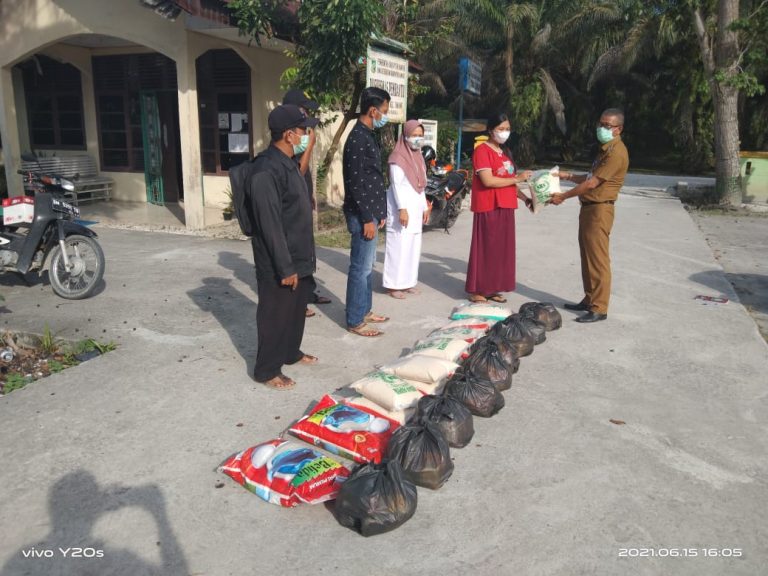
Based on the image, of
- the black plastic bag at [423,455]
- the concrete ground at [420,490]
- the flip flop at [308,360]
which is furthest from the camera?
the flip flop at [308,360]

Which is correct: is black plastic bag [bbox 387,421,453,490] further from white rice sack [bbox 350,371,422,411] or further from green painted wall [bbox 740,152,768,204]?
green painted wall [bbox 740,152,768,204]

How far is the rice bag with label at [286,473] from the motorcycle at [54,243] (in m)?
3.73

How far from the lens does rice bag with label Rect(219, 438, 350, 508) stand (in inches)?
115

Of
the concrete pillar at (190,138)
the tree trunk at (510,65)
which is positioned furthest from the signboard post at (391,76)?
the tree trunk at (510,65)

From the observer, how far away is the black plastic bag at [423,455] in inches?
120

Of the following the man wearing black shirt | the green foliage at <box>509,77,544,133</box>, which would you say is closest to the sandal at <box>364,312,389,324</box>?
the man wearing black shirt

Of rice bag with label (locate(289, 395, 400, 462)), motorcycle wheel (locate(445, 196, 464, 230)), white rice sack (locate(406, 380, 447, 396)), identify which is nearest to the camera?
rice bag with label (locate(289, 395, 400, 462))

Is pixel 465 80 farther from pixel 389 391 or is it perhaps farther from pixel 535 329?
pixel 389 391

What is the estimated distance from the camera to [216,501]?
297 centimetres

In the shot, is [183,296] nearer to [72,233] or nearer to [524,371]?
[72,233]

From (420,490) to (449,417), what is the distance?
18.6 inches

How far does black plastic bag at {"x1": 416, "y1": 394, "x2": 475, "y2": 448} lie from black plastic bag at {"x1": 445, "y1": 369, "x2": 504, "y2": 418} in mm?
233

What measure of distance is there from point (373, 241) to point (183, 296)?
2225 millimetres

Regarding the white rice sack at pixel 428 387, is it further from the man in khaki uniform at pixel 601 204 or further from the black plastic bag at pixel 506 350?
the man in khaki uniform at pixel 601 204
